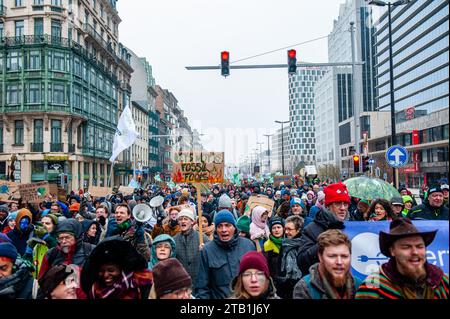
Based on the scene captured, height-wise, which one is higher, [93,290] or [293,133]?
[293,133]

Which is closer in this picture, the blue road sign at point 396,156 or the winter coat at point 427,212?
the winter coat at point 427,212

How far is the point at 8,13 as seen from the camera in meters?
38.5

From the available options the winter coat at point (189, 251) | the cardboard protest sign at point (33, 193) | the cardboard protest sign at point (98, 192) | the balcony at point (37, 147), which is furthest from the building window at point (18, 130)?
the winter coat at point (189, 251)

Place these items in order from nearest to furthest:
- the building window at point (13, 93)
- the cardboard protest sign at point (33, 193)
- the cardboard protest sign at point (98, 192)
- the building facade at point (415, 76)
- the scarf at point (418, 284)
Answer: the scarf at point (418, 284), the cardboard protest sign at point (33, 193), the cardboard protest sign at point (98, 192), the building window at point (13, 93), the building facade at point (415, 76)

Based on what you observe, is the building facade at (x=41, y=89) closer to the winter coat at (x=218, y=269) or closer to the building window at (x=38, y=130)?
the building window at (x=38, y=130)

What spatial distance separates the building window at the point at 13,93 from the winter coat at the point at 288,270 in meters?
38.3

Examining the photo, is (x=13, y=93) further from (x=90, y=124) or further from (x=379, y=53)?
(x=379, y=53)

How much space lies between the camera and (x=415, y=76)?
251ft

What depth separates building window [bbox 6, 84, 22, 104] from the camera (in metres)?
37.7

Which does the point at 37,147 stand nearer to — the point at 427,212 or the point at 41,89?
the point at 41,89

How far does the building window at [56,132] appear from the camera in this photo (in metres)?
38.2

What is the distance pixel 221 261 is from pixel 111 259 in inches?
52.9

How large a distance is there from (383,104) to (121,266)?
94.9 meters
